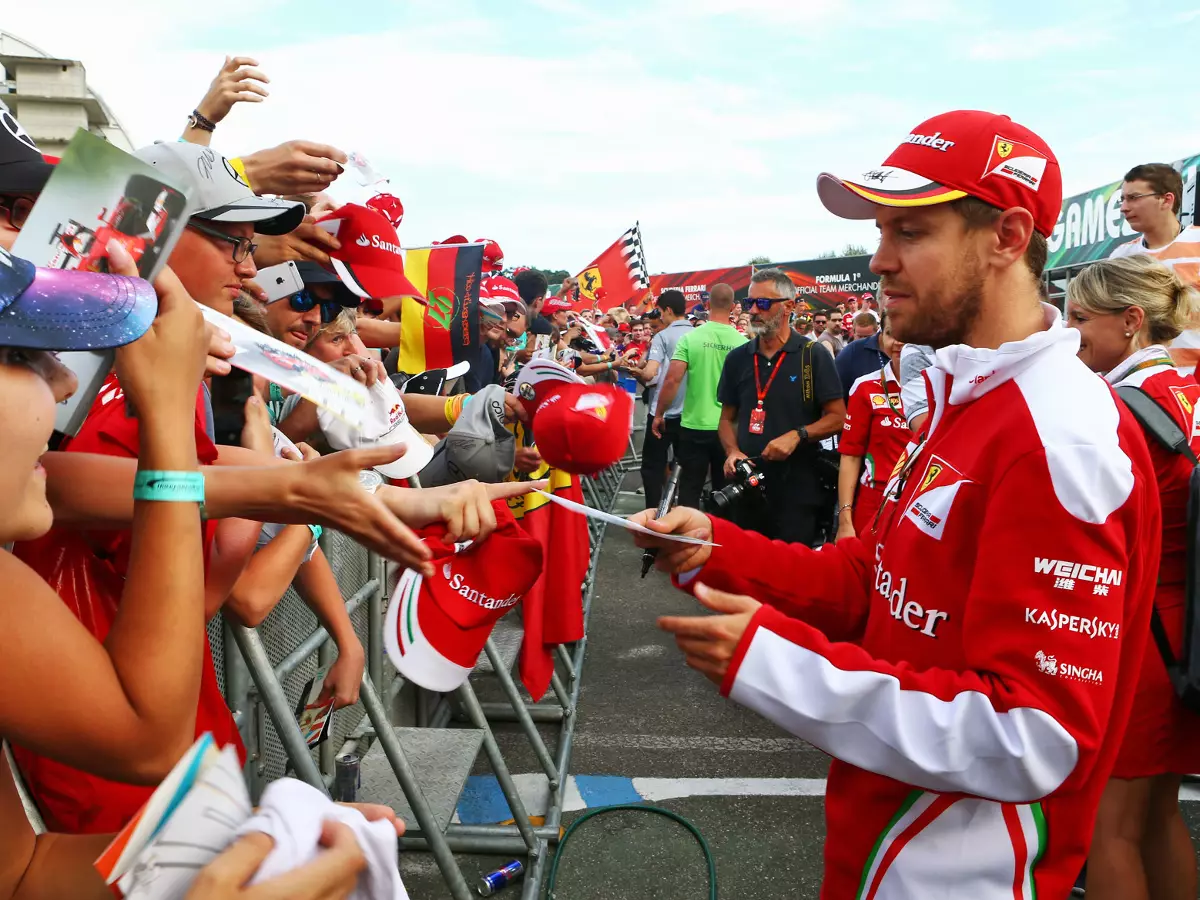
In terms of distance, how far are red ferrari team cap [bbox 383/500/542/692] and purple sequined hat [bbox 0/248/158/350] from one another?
38.4 inches

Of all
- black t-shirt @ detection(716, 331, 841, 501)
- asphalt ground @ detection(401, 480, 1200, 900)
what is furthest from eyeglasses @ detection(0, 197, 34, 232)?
black t-shirt @ detection(716, 331, 841, 501)

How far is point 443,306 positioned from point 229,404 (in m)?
1.22

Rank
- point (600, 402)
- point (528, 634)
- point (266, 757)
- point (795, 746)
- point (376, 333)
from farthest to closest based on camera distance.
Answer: point (795, 746) < point (376, 333) < point (528, 634) < point (266, 757) < point (600, 402)

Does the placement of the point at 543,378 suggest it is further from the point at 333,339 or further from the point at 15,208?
the point at 15,208

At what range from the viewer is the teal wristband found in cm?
115

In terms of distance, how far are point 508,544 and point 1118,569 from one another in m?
1.13

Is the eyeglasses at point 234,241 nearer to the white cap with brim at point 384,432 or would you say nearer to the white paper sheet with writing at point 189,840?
the white cap with brim at point 384,432

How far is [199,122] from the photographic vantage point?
106 inches

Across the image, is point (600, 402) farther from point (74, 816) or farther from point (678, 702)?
point (678, 702)

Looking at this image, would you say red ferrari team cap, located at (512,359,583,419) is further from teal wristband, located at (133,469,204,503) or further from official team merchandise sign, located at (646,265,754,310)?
official team merchandise sign, located at (646,265,754,310)

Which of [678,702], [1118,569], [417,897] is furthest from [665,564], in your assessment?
[678,702]

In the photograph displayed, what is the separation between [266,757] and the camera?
2693 millimetres

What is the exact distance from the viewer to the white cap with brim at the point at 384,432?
2826 mm

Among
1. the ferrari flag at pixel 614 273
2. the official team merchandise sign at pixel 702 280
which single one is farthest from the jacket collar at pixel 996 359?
the official team merchandise sign at pixel 702 280
